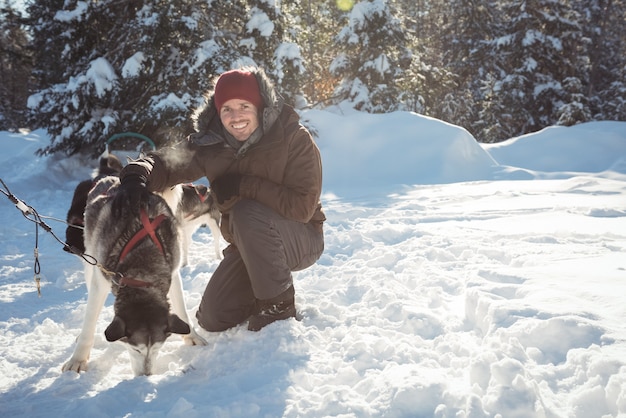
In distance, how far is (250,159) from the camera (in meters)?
2.65

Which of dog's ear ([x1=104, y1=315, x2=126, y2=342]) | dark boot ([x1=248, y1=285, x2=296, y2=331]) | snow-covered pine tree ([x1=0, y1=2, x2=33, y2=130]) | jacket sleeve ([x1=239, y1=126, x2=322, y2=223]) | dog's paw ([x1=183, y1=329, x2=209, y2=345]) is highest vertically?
snow-covered pine tree ([x1=0, y1=2, x2=33, y2=130])

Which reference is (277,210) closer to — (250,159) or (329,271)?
(250,159)

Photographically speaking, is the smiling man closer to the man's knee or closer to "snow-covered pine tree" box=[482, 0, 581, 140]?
the man's knee

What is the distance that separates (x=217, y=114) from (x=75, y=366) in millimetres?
1665

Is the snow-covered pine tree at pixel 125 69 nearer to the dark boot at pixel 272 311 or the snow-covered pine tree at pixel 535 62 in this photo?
the dark boot at pixel 272 311

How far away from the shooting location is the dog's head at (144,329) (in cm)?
202

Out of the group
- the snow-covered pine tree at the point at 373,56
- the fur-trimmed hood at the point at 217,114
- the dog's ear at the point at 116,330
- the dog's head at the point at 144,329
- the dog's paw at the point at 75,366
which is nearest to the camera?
the dog's ear at the point at 116,330

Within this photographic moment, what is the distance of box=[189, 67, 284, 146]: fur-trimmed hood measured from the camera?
258cm

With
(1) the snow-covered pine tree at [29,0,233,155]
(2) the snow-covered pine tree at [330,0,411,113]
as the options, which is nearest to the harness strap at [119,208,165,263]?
(1) the snow-covered pine tree at [29,0,233,155]

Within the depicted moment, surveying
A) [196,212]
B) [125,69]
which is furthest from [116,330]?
[125,69]

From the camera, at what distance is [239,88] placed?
2541 mm

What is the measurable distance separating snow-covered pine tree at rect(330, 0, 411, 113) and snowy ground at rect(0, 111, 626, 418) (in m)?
7.29

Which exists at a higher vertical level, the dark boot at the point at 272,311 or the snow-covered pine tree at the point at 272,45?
the snow-covered pine tree at the point at 272,45

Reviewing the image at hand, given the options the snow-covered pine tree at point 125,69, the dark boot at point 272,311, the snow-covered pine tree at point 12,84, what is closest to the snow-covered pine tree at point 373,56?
the snow-covered pine tree at point 125,69
